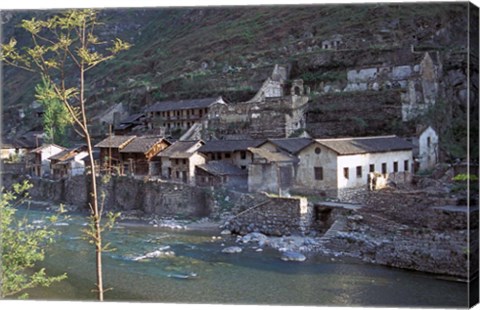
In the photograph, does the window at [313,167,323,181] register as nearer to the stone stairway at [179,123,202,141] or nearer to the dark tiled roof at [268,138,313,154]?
the dark tiled roof at [268,138,313,154]

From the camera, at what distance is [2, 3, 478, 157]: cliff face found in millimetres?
14188

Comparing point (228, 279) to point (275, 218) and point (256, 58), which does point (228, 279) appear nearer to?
point (275, 218)

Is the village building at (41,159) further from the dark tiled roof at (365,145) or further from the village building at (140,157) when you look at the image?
the dark tiled roof at (365,145)

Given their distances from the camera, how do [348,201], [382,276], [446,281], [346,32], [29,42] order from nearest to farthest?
[446,281]
[382,276]
[29,42]
[348,201]
[346,32]

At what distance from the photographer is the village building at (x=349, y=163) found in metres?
13.2

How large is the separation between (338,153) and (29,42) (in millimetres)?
6827

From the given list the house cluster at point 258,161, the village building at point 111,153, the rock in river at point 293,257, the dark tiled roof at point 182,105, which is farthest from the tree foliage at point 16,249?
the dark tiled roof at point 182,105

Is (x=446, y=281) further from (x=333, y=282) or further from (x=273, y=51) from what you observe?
(x=273, y=51)

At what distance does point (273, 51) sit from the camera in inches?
976

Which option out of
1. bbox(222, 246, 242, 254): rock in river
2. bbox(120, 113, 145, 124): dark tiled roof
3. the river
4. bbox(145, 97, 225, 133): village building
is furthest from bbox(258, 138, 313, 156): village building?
bbox(120, 113, 145, 124): dark tiled roof

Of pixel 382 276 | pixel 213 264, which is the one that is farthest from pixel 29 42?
pixel 382 276

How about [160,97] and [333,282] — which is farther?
[160,97]

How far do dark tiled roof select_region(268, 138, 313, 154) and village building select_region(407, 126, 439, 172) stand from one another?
252cm

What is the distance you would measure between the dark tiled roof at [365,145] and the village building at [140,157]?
599 centimetres
